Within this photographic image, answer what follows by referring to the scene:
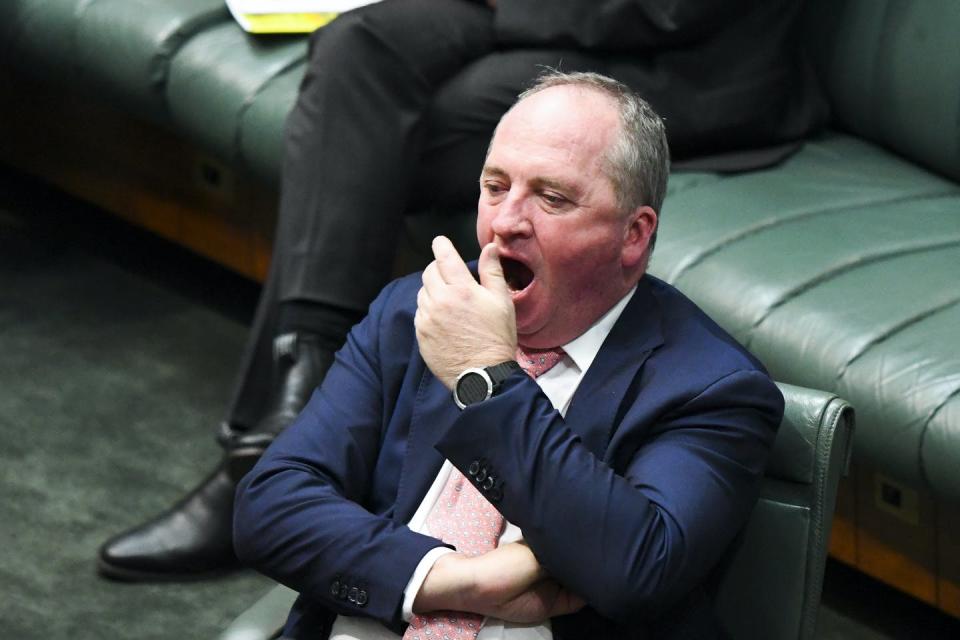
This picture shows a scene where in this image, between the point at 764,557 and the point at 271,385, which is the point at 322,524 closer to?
the point at 764,557

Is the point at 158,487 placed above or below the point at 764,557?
below

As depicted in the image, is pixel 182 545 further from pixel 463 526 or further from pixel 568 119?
pixel 568 119

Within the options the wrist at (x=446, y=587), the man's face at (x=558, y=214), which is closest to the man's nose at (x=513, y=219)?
the man's face at (x=558, y=214)

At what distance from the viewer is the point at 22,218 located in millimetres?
3688

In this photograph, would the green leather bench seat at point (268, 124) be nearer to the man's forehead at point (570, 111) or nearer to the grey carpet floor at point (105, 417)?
the grey carpet floor at point (105, 417)

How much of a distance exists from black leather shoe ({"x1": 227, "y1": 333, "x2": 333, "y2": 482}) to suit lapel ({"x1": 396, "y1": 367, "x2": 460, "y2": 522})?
711mm

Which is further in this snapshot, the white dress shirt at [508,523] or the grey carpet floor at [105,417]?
the grey carpet floor at [105,417]

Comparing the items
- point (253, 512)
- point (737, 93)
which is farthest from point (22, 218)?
point (253, 512)

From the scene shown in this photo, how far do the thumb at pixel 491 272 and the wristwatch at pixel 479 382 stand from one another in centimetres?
9

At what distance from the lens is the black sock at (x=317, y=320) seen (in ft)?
7.82

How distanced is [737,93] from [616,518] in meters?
1.35

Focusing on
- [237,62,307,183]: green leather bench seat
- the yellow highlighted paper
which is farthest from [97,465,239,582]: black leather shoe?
the yellow highlighted paper

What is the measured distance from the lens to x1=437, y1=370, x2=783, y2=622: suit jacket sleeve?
1.41 m

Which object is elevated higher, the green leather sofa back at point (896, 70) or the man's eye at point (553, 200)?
the man's eye at point (553, 200)
